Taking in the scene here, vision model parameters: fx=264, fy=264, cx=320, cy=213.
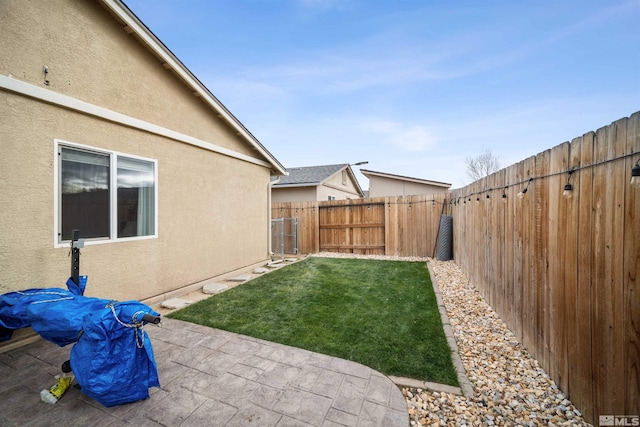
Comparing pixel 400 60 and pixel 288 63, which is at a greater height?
pixel 288 63

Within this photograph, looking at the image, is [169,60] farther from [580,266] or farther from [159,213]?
[580,266]

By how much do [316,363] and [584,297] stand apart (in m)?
2.48

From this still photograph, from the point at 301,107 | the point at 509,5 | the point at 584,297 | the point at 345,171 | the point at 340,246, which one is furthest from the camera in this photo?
the point at 345,171

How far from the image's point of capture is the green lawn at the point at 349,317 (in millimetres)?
3045

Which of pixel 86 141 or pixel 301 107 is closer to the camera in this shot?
pixel 86 141

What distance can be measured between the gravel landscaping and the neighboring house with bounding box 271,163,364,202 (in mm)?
10251

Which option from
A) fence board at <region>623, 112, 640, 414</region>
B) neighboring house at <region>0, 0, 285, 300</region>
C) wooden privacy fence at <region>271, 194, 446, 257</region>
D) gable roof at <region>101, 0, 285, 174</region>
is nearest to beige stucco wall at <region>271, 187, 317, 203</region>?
wooden privacy fence at <region>271, 194, 446, 257</region>

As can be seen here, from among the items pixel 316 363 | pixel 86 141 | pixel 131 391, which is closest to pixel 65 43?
pixel 86 141

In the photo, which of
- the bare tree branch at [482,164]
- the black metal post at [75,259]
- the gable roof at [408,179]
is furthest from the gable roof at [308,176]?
the bare tree branch at [482,164]

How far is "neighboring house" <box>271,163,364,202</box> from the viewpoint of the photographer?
546 inches

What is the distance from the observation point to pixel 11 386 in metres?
2.46

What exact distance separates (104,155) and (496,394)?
5750mm

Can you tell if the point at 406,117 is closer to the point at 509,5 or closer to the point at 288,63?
the point at 288,63

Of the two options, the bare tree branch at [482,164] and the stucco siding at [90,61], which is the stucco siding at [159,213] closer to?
the stucco siding at [90,61]
